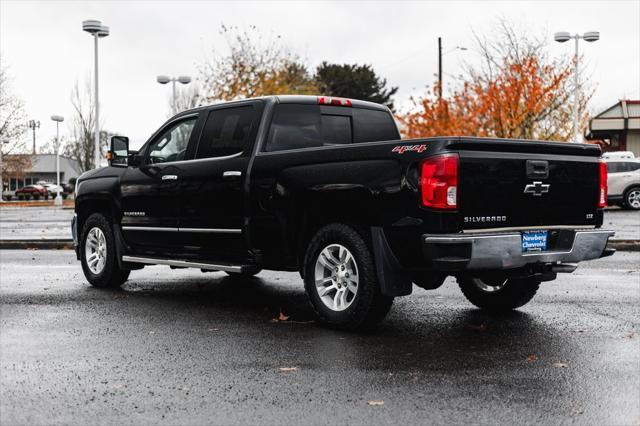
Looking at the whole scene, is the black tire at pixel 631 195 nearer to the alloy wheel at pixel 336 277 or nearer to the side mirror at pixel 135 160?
the side mirror at pixel 135 160

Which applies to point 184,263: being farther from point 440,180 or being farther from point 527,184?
point 527,184

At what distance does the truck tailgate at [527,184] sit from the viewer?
19.6 feet

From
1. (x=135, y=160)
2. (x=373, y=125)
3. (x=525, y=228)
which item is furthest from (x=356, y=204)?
(x=135, y=160)

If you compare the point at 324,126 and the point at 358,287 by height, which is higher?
the point at 324,126

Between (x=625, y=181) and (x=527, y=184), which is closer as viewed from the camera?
(x=527, y=184)

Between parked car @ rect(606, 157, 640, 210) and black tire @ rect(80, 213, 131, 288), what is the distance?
21.8 m

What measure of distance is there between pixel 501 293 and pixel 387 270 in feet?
6.17

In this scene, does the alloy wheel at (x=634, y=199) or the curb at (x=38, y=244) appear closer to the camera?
the curb at (x=38, y=244)

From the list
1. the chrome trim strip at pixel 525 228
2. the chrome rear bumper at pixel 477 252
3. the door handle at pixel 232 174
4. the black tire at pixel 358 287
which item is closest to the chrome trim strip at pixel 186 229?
the door handle at pixel 232 174

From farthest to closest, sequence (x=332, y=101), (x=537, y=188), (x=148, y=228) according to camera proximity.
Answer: (x=148, y=228) → (x=332, y=101) → (x=537, y=188)

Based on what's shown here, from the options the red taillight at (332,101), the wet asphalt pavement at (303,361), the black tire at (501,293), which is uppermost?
the red taillight at (332,101)

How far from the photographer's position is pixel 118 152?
9.13 meters

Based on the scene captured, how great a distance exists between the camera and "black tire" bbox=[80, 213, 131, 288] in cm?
930

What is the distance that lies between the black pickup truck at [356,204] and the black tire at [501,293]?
1cm
